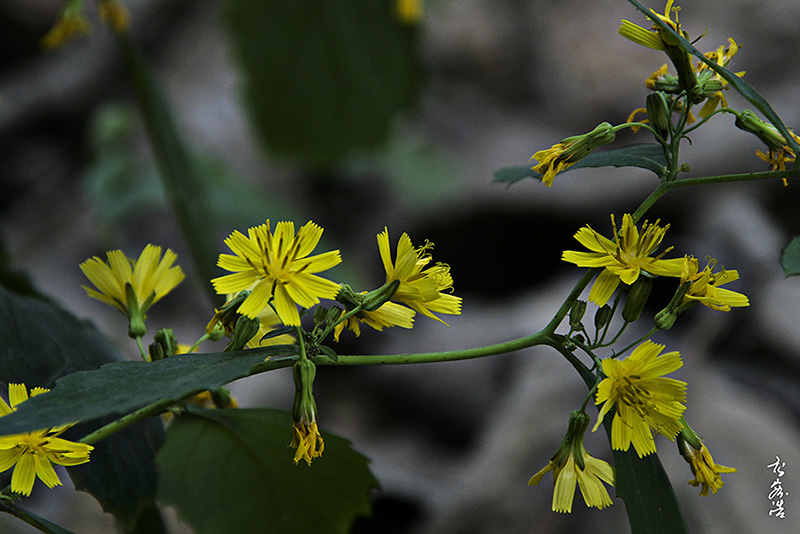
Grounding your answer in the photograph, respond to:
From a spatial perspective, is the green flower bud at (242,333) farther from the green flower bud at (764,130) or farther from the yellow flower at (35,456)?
the green flower bud at (764,130)

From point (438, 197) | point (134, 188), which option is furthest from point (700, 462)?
point (134, 188)

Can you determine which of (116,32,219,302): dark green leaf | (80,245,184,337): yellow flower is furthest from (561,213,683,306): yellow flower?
(116,32,219,302): dark green leaf

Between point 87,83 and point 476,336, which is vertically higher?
point 87,83

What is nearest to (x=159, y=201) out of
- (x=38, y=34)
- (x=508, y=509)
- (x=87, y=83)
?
(x=87, y=83)

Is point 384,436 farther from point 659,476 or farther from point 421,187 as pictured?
point 659,476

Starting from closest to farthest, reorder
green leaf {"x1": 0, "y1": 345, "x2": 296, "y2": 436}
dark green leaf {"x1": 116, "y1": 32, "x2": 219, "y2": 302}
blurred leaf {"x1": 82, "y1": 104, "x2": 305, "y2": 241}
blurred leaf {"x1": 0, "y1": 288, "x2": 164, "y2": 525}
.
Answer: green leaf {"x1": 0, "y1": 345, "x2": 296, "y2": 436} → blurred leaf {"x1": 0, "y1": 288, "x2": 164, "y2": 525} → dark green leaf {"x1": 116, "y1": 32, "x2": 219, "y2": 302} → blurred leaf {"x1": 82, "y1": 104, "x2": 305, "y2": 241}

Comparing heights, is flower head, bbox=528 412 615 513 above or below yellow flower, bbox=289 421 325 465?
below

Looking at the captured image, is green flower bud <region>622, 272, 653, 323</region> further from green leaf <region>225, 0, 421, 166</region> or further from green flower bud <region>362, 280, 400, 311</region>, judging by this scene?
green leaf <region>225, 0, 421, 166</region>

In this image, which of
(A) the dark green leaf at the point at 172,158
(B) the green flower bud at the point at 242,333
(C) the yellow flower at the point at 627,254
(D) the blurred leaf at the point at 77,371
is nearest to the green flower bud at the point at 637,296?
(C) the yellow flower at the point at 627,254
